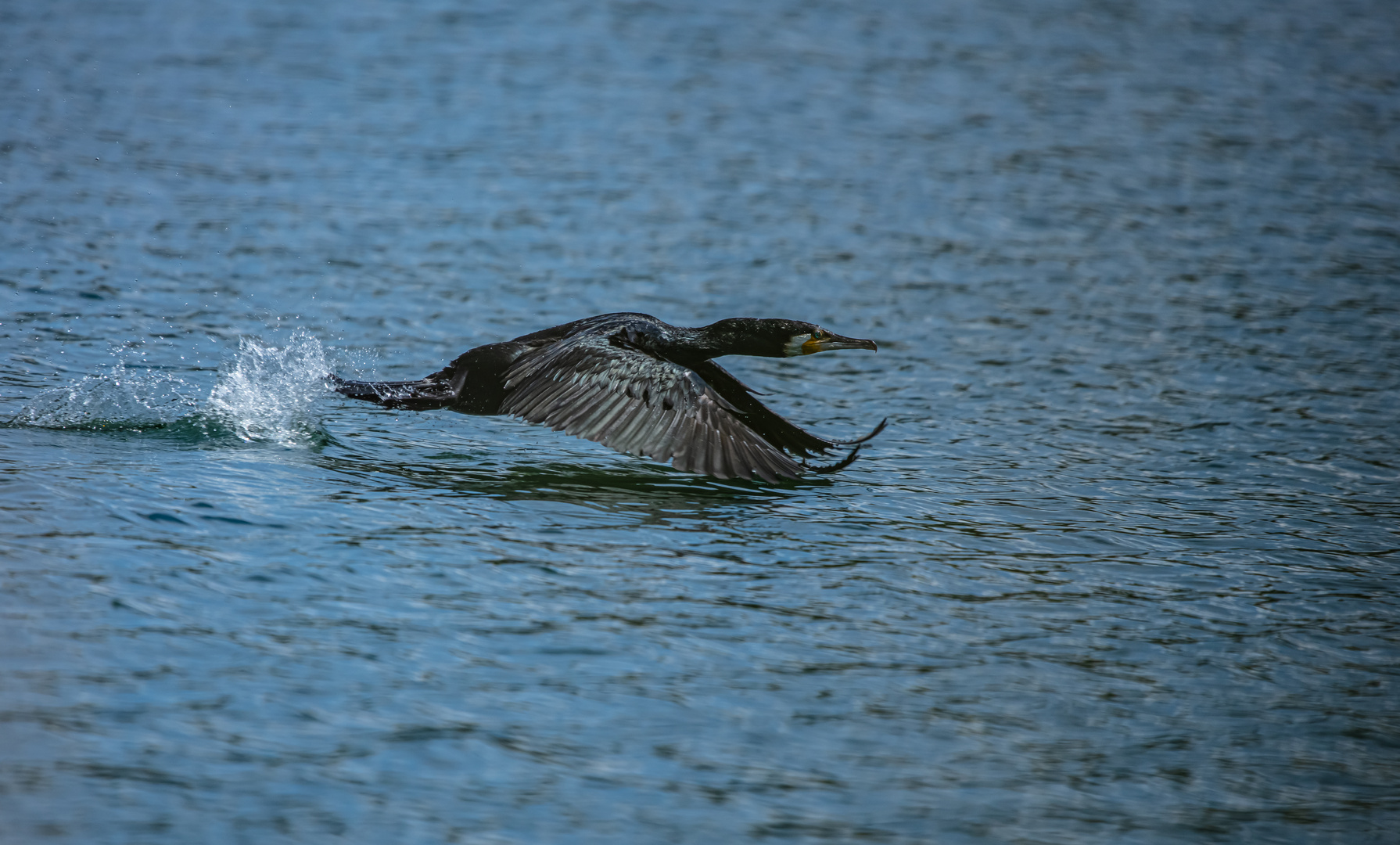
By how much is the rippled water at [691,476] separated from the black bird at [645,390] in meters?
0.34

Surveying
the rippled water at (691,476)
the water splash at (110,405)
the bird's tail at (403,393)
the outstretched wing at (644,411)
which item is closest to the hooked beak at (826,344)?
the rippled water at (691,476)

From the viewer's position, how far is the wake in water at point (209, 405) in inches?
297

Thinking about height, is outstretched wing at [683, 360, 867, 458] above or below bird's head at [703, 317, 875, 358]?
below

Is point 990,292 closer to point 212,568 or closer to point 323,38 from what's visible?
point 212,568

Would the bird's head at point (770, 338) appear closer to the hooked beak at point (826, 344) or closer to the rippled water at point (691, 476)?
the hooked beak at point (826, 344)

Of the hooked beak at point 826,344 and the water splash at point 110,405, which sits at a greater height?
the hooked beak at point 826,344

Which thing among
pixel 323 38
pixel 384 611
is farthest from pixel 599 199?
pixel 384 611

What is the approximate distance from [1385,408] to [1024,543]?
12.9 feet

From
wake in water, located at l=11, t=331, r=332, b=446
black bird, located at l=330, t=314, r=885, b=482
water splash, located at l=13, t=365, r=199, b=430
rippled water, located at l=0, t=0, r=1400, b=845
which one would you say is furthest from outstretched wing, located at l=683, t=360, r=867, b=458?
water splash, located at l=13, t=365, r=199, b=430

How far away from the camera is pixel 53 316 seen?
948 centimetres

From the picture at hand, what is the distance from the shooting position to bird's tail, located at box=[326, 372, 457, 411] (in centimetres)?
742

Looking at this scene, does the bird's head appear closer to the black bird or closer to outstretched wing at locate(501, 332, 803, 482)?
the black bird

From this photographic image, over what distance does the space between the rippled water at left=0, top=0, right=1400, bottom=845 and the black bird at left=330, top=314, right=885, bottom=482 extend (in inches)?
13.3

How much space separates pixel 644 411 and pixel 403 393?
1.45 meters
